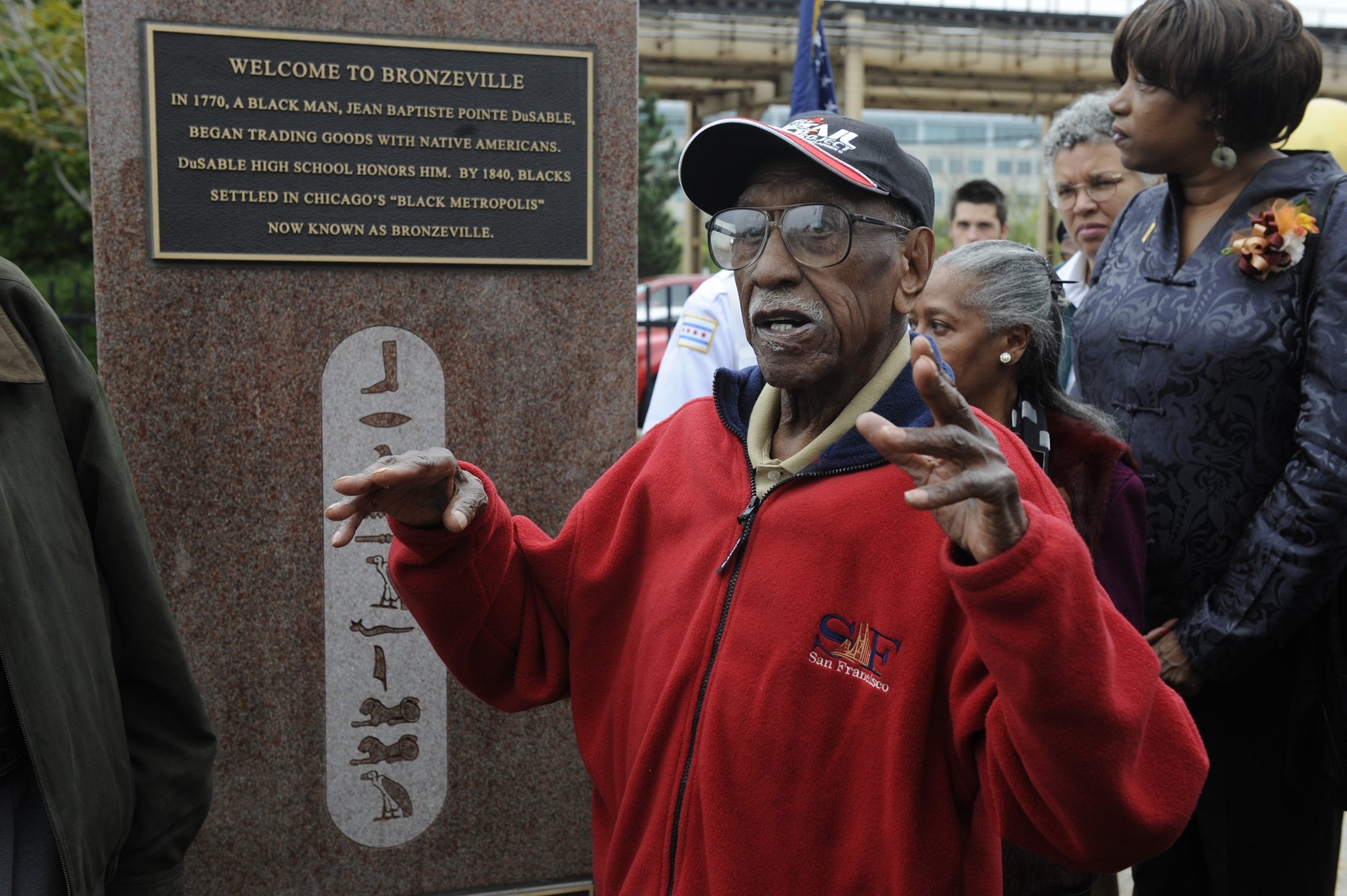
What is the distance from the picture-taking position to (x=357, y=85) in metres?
3.29

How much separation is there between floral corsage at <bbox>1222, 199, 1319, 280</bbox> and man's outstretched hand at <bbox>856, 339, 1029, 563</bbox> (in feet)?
5.41

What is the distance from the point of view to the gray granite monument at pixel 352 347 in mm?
3205

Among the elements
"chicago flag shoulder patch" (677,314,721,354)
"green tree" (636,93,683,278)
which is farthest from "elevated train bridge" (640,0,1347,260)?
"chicago flag shoulder patch" (677,314,721,354)

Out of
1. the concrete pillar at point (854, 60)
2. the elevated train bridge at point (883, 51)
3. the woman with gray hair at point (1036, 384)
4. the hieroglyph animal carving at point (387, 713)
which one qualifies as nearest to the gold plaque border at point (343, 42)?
the woman with gray hair at point (1036, 384)

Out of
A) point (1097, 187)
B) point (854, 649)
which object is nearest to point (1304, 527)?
point (854, 649)

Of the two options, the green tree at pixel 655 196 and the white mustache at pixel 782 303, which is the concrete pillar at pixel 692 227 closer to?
Result: the green tree at pixel 655 196

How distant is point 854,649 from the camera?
1696 mm

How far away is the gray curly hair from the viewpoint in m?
4.32

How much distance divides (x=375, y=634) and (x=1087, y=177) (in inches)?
119

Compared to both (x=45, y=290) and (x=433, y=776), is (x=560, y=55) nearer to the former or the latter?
(x=433, y=776)

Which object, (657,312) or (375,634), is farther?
(657,312)

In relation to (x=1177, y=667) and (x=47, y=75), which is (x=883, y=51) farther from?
(x=1177, y=667)

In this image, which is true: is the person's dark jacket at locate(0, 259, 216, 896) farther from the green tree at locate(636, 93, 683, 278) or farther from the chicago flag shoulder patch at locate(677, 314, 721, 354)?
the green tree at locate(636, 93, 683, 278)

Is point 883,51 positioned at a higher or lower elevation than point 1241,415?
higher
